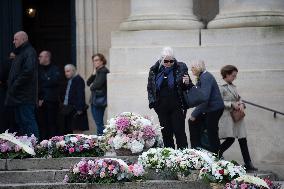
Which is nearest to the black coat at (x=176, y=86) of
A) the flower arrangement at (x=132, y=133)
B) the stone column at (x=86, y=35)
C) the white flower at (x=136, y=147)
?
the flower arrangement at (x=132, y=133)

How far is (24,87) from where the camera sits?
1354 centimetres

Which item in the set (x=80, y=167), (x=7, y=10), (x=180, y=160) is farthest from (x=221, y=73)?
(x=7, y=10)

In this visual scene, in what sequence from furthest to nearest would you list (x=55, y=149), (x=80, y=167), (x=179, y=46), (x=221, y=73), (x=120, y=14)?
(x=120, y=14), (x=179, y=46), (x=221, y=73), (x=55, y=149), (x=80, y=167)

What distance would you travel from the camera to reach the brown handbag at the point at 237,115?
13289mm

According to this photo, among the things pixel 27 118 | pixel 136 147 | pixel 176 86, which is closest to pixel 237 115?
pixel 176 86

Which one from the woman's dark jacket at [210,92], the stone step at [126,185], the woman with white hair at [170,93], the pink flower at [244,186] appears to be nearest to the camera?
the pink flower at [244,186]

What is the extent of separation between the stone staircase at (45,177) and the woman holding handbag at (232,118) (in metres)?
2.13

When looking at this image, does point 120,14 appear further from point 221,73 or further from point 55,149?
point 55,149

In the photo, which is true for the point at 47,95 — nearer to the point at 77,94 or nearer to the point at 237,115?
the point at 77,94

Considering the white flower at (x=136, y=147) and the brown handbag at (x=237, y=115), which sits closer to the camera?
the white flower at (x=136, y=147)

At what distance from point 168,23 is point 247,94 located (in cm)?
178

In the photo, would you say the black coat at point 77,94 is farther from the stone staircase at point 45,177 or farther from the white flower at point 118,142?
the stone staircase at point 45,177

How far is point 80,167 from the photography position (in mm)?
10117

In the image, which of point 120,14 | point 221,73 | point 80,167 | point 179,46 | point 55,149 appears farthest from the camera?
point 120,14
